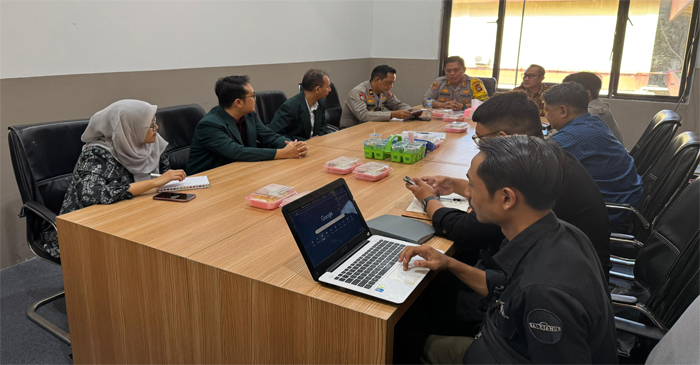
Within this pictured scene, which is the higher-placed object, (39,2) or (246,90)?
(39,2)

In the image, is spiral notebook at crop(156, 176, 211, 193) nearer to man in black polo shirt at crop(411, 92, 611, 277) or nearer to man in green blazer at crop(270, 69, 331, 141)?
man in black polo shirt at crop(411, 92, 611, 277)

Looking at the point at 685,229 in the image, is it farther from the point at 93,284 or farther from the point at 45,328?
the point at 45,328

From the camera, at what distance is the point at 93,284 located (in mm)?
1695

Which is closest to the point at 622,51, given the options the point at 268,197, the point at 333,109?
the point at 333,109

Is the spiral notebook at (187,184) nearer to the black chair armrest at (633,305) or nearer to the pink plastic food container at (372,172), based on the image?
the pink plastic food container at (372,172)

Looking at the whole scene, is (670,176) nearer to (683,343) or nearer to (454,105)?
(683,343)

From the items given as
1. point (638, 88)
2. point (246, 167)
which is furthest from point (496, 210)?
point (638, 88)

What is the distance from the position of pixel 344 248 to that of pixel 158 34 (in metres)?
2.85

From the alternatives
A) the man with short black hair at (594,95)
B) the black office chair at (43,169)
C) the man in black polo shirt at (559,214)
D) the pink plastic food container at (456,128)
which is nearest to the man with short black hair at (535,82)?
the man with short black hair at (594,95)

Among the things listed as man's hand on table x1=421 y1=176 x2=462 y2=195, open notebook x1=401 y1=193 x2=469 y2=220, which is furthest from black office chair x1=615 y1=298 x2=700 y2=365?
man's hand on table x1=421 y1=176 x2=462 y2=195

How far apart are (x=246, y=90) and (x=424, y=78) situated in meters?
4.19

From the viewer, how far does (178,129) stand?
9.38 ft

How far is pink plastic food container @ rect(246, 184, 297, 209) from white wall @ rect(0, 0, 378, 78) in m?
1.84

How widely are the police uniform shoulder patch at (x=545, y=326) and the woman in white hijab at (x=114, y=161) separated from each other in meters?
1.63
